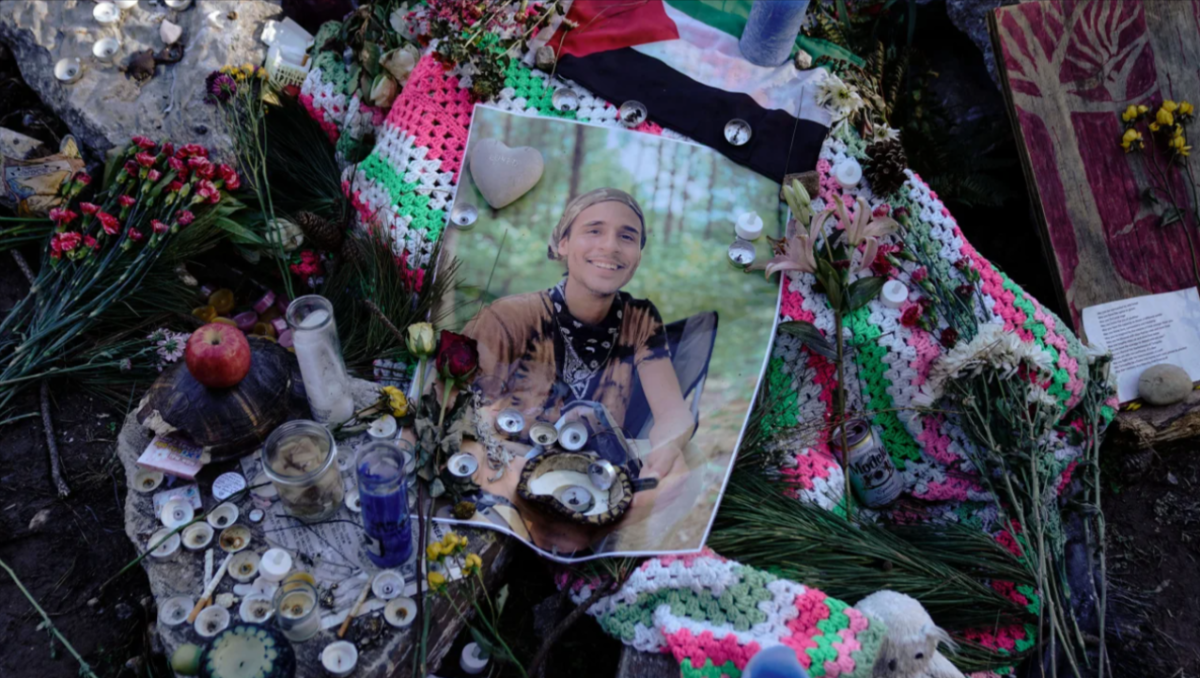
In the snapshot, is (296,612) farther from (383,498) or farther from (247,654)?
(383,498)

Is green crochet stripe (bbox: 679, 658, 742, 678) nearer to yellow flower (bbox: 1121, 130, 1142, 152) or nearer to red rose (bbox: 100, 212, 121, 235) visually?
red rose (bbox: 100, 212, 121, 235)

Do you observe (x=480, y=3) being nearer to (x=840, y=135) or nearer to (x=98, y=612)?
(x=840, y=135)

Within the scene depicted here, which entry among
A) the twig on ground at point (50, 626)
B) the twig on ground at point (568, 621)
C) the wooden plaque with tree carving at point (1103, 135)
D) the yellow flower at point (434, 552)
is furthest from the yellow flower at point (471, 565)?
the wooden plaque with tree carving at point (1103, 135)

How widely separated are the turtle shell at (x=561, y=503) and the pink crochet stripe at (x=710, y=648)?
0.30 metres

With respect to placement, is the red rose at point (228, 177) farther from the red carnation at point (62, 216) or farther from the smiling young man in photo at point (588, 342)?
the smiling young man in photo at point (588, 342)

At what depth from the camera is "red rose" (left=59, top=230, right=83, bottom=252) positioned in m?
2.37

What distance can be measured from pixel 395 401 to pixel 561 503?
1.51 ft

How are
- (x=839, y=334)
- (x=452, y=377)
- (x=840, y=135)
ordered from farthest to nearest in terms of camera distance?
1. (x=840, y=135)
2. (x=839, y=334)
3. (x=452, y=377)

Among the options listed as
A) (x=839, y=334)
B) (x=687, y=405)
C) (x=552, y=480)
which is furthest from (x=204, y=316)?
(x=839, y=334)

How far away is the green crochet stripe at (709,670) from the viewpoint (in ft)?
5.87

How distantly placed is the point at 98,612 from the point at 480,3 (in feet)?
6.20

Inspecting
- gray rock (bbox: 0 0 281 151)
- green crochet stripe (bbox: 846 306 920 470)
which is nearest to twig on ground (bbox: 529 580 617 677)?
green crochet stripe (bbox: 846 306 920 470)

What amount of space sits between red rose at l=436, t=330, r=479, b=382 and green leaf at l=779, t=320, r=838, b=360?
806 mm

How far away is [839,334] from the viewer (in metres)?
2.21
